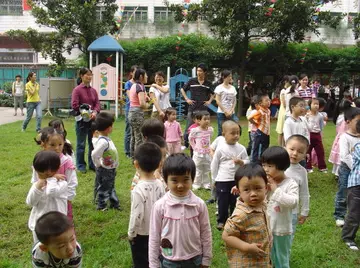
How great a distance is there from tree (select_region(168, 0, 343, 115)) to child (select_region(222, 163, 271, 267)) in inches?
470

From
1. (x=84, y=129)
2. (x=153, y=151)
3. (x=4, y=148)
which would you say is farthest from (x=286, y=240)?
(x=4, y=148)

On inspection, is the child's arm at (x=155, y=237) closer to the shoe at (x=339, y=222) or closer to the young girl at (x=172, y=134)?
the shoe at (x=339, y=222)

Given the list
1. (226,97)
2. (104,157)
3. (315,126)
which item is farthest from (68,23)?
(104,157)

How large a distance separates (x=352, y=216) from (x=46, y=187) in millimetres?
2837

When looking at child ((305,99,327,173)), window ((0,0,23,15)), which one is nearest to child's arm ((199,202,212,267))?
child ((305,99,327,173))

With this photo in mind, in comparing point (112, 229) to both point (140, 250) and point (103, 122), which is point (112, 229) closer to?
point (103, 122)

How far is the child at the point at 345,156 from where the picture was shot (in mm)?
4364

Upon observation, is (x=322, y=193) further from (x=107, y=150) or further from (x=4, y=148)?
(x=4, y=148)

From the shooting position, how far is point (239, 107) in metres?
15.7

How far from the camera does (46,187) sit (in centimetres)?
291

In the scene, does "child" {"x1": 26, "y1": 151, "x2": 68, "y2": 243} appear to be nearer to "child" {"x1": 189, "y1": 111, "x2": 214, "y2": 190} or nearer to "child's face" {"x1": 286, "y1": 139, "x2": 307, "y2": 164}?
"child's face" {"x1": 286, "y1": 139, "x2": 307, "y2": 164}

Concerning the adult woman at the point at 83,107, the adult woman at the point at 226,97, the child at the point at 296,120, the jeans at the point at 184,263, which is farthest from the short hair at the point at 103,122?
the adult woman at the point at 226,97

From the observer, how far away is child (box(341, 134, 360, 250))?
381 centimetres

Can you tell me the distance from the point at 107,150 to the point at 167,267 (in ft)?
7.43
